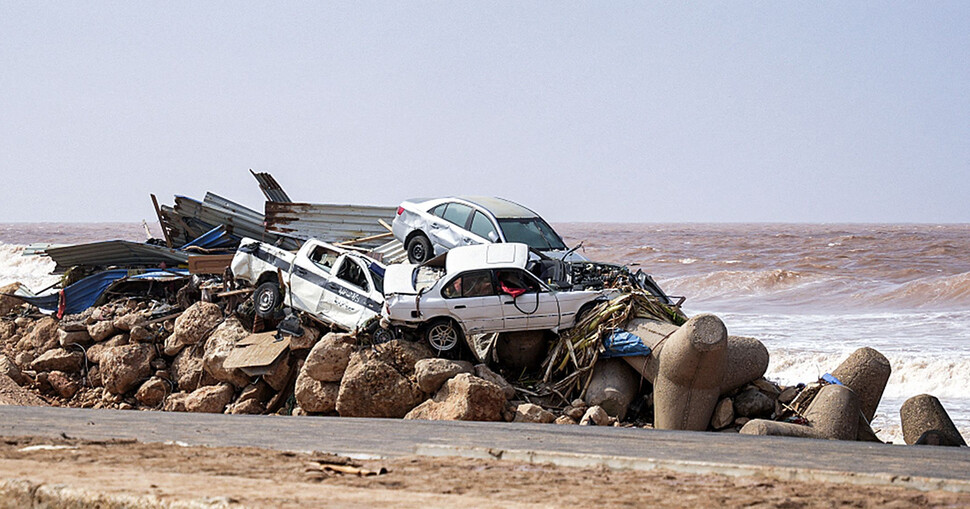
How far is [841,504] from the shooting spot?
4328 mm

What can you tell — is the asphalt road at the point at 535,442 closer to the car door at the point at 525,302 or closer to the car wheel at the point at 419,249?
the car door at the point at 525,302

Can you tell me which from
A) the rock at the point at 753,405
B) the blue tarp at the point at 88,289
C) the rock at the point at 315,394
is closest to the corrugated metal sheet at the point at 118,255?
the blue tarp at the point at 88,289

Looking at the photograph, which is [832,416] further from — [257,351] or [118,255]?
[118,255]

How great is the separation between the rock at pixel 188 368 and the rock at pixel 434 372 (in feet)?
14.9

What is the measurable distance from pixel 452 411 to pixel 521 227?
6.19 metres

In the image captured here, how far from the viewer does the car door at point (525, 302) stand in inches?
512

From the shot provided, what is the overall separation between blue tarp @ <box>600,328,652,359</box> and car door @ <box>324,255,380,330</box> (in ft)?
12.1

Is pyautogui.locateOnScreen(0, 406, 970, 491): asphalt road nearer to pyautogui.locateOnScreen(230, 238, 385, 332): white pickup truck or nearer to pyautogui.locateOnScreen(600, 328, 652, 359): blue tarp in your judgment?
pyautogui.locateOnScreen(600, 328, 652, 359): blue tarp

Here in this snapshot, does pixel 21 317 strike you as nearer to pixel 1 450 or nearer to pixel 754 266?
pixel 1 450

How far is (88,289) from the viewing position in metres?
19.2

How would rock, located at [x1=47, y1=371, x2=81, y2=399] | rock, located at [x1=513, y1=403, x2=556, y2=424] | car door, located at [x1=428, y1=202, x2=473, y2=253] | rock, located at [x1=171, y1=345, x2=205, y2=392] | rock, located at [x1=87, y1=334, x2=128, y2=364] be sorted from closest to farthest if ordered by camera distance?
rock, located at [x1=513, y1=403, x2=556, y2=424], rock, located at [x1=171, y1=345, x2=205, y2=392], rock, located at [x1=47, y1=371, x2=81, y2=399], rock, located at [x1=87, y1=334, x2=128, y2=364], car door, located at [x1=428, y1=202, x2=473, y2=253]

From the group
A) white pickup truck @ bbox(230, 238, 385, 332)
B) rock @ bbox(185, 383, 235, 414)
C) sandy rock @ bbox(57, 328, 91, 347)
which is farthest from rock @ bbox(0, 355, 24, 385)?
white pickup truck @ bbox(230, 238, 385, 332)

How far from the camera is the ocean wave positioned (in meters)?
36.6

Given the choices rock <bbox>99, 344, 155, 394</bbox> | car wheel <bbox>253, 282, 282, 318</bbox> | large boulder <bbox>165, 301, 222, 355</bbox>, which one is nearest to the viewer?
car wheel <bbox>253, 282, 282, 318</bbox>
